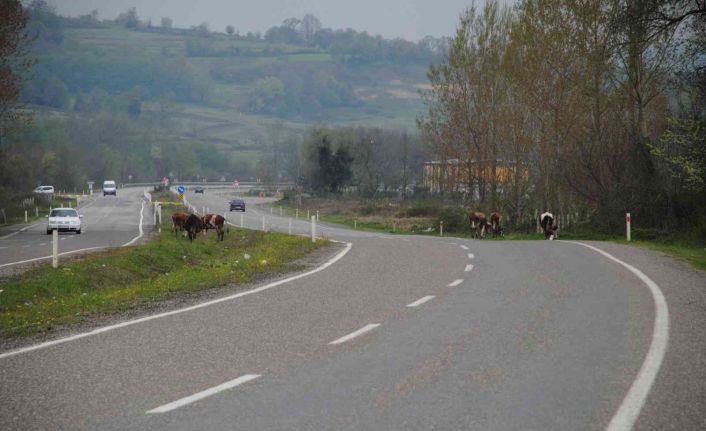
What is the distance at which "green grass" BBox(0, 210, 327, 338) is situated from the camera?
Answer: 14281 millimetres

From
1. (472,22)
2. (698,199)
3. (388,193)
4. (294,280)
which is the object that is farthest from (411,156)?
(294,280)

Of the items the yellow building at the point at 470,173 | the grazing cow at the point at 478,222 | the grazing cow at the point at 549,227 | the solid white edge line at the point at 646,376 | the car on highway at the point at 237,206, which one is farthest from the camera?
the car on highway at the point at 237,206

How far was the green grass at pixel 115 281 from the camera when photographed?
46.9 feet

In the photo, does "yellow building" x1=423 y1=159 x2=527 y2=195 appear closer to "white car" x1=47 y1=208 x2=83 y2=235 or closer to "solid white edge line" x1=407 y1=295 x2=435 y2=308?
"white car" x1=47 y1=208 x2=83 y2=235

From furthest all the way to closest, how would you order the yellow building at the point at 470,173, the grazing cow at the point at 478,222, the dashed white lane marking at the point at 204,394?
1. the yellow building at the point at 470,173
2. the grazing cow at the point at 478,222
3. the dashed white lane marking at the point at 204,394

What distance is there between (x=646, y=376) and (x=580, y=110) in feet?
147

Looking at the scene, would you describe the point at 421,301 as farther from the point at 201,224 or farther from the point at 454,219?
the point at 454,219

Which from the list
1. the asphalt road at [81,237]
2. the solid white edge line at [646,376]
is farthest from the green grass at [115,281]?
the solid white edge line at [646,376]

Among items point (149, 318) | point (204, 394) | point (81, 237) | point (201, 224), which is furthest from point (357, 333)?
point (81, 237)

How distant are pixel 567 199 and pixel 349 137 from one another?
252 feet

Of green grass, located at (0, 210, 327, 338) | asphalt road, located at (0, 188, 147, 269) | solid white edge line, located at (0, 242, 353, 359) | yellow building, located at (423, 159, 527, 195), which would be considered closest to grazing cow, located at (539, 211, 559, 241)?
yellow building, located at (423, 159, 527, 195)

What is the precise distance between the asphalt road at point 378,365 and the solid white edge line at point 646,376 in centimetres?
7

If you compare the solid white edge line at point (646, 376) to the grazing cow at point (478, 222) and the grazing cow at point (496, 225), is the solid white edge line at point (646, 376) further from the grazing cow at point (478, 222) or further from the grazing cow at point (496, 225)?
the grazing cow at point (496, 225)

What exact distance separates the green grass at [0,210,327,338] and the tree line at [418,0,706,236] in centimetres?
1405
